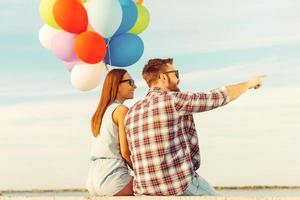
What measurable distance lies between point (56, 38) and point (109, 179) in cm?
188

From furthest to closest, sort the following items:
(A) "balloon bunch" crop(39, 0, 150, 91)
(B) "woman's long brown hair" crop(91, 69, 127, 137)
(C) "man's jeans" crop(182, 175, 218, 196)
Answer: (A) "balloon bunch" crop(39, 0, 150, 91), (B) "woman's long brown hair" crop(91, 69, 127, 137), (C) "man's jeans" crop(182, 175, 218, 196)

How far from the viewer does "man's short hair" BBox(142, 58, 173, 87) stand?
3021mm

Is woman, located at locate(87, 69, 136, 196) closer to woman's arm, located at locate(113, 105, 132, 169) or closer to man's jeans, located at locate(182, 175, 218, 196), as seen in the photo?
woman's arm, located at locate(113, 105, 132, 169)

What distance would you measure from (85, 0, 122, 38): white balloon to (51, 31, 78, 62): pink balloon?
23 cm

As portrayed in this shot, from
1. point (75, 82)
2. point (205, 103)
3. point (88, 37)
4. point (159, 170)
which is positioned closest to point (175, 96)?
point (205, 103)

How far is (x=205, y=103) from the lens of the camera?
2.79 m

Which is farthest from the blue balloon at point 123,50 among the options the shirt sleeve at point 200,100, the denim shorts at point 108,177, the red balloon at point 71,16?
the shirt sleeve at point 200,100

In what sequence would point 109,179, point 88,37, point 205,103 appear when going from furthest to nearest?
point 88,37 < point 109,179 < point 205,103

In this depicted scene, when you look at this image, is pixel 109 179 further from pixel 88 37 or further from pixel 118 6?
pixel 118 6

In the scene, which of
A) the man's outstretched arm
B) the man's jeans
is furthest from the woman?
the man's outstretched arm

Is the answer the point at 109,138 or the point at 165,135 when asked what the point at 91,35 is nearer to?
the point at 109,138

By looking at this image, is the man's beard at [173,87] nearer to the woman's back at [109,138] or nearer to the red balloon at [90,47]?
the woman's back at [109,138]

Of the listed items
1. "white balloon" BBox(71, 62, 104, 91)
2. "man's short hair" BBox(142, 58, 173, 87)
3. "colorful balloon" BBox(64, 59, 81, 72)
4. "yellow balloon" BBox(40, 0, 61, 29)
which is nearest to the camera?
"man's short hair" BBox(142, 58, 173, 87)

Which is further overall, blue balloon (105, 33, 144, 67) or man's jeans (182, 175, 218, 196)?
blue balloon (105, 33, 144, 67)
